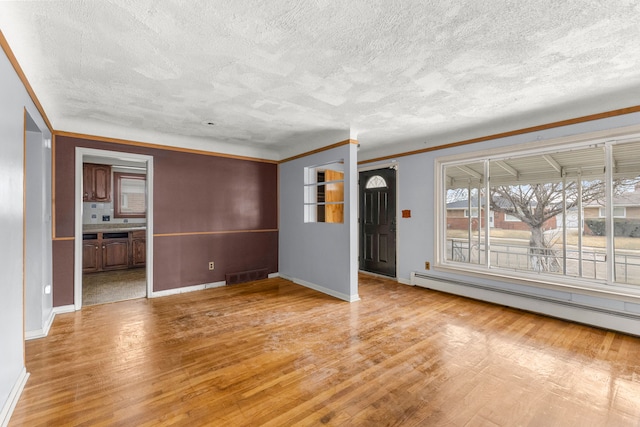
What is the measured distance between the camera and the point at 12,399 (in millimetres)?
1857

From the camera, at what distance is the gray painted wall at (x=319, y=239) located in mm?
4215

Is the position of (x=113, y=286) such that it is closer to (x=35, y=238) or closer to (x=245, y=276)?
(x=245, y=276)

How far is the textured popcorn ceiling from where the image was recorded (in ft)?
5.60

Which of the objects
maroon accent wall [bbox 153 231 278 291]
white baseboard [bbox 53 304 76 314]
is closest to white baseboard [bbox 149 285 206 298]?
maroon accent wall [bbox 153 231 278 291]

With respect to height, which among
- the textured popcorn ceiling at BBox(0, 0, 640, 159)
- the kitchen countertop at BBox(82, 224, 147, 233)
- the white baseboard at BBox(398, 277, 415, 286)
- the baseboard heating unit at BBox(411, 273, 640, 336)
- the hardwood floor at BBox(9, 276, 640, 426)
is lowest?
the hardwood floor at BBox(9, 276, 640, 426)

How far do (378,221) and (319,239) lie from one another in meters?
1.55

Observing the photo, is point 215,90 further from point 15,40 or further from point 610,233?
point 610,233

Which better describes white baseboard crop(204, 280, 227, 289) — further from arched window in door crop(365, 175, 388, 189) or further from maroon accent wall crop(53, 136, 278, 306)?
arched window in door crop(365, 175, 388, 189)

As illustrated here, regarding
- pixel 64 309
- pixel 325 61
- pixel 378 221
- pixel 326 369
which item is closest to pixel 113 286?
pixel 64 309

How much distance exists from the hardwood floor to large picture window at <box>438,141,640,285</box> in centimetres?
91

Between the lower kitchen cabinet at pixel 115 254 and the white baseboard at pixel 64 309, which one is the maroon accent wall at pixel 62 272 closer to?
the white baseboard at pixel 64 309

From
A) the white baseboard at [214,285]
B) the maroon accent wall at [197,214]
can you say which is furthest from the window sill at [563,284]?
the white baseboard at [214,285]

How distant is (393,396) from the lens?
200cm

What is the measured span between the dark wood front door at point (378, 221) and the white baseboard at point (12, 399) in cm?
491
